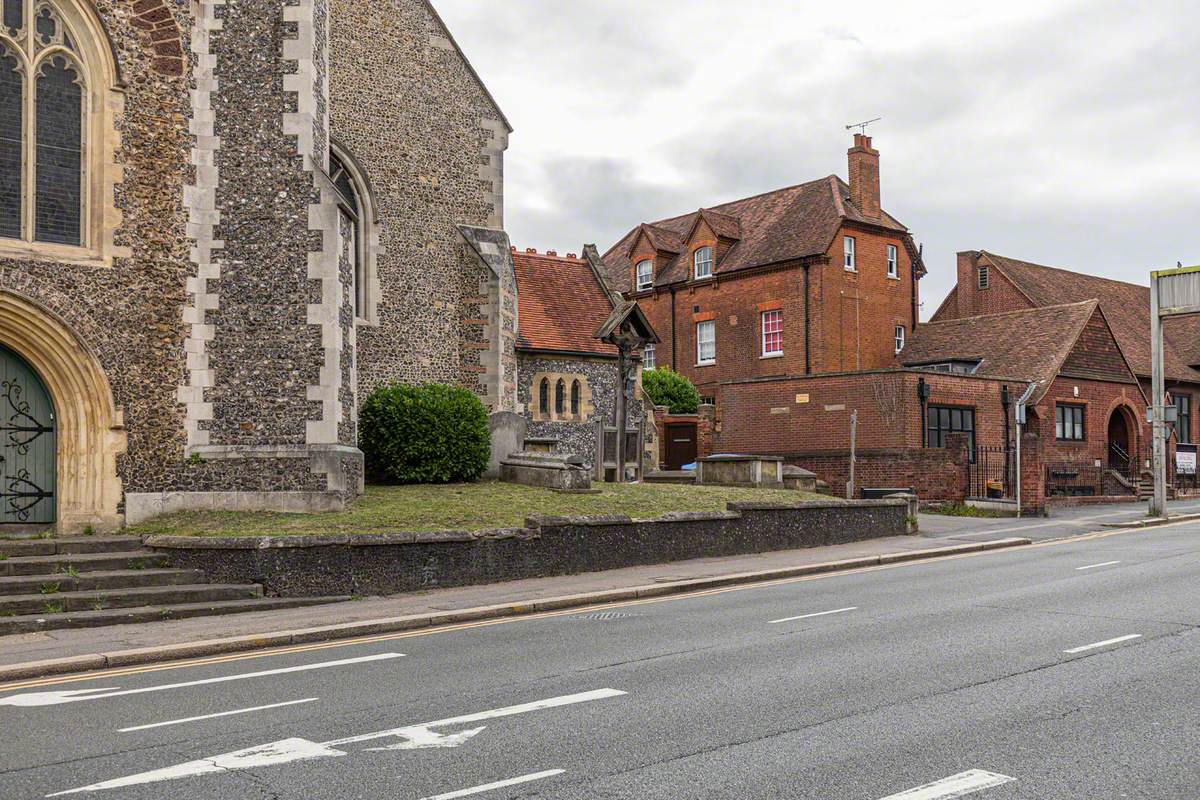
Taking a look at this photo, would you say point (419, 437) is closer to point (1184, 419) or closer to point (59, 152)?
point (59, 152)

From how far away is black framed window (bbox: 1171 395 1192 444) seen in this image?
4366cm

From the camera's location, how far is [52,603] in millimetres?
12367

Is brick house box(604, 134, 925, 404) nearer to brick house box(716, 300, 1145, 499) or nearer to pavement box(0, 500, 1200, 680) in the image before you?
brick house box(716, 300, 1145, 499)

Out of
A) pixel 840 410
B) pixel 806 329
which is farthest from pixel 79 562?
pixel 806 329

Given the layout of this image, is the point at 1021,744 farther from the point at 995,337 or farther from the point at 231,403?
the point at 995,337

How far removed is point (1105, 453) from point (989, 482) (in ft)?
30.6

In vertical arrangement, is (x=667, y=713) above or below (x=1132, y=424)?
below

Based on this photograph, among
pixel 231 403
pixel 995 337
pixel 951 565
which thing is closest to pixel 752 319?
pixel 995 337

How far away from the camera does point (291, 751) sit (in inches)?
263

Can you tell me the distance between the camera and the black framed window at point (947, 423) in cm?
3141

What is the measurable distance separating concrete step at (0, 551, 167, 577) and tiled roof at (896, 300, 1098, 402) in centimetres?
2826

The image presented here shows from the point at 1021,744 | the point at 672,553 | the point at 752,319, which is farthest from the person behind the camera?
the point at 752,319

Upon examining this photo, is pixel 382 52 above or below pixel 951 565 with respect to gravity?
above

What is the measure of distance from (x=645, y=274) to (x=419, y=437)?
92.8ft
